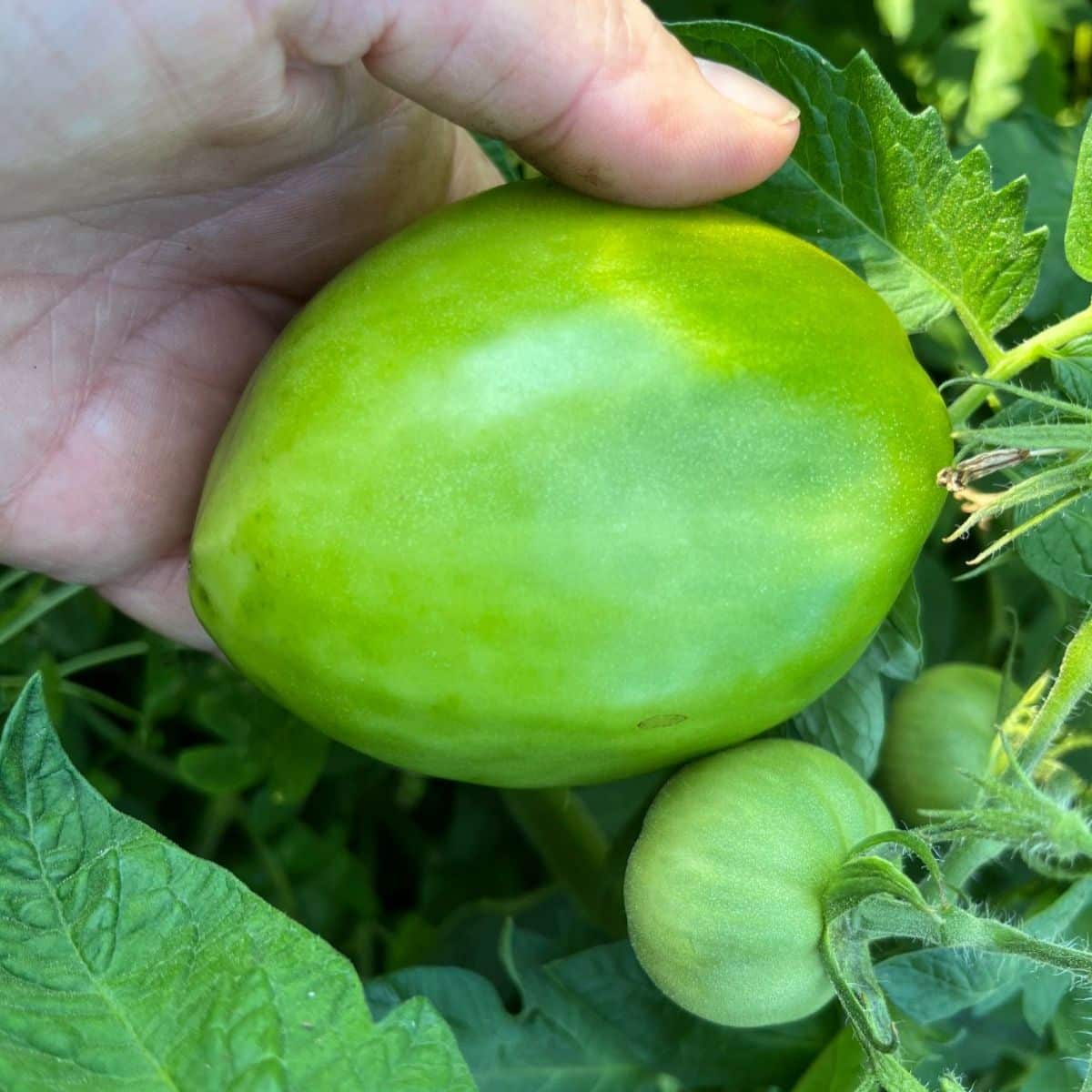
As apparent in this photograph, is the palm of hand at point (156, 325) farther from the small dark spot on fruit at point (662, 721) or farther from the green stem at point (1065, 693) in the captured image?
the green stem at point (1065, 693)

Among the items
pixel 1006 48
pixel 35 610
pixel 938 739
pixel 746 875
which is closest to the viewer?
pixel 746 875

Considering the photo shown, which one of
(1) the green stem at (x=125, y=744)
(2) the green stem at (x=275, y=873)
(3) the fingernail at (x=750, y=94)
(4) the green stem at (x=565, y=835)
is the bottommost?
(2) the green stem at (x=275, y=873)

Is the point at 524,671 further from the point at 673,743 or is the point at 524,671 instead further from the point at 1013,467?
the point at 1013,467

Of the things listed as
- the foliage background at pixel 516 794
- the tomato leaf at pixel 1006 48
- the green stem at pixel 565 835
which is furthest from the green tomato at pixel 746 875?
the tomato leaf at pixel 1006 48

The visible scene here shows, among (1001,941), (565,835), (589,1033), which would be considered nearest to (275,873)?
(565,835)

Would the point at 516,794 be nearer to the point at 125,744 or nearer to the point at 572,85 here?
the point at 125,744

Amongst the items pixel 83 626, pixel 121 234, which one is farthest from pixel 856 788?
pixel 83 626

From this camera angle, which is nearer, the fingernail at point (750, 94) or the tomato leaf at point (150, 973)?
the tomato leaf at point (150, 973)

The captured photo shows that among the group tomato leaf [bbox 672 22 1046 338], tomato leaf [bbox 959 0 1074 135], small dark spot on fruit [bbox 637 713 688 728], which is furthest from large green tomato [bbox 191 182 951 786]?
tomato leaf [bbox 959 0 1074 135]

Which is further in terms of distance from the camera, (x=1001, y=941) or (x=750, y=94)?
(x=750, y=94)
